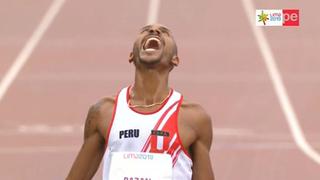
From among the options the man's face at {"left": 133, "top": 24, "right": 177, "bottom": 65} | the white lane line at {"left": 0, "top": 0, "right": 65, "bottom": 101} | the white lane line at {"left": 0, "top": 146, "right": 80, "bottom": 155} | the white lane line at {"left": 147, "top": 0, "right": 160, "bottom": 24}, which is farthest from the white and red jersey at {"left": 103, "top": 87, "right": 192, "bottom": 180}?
the white lane line at {"left": 147, "top": 0, "right": 160, "bottom": 24}

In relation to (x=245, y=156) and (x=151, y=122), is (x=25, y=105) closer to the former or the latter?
(x=245, y=156)

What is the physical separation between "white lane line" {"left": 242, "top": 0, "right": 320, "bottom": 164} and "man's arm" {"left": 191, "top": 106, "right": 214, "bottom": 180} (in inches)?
134

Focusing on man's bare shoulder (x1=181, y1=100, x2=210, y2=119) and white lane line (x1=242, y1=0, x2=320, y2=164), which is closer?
man's bare shoulder (x1=181, y1=100, x2=210, y2=119)

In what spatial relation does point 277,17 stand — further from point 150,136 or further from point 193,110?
point 150,136

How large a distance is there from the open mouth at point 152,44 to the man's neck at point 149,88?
4.4 inches

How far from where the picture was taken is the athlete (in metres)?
3.24

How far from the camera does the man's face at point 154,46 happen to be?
335 cm

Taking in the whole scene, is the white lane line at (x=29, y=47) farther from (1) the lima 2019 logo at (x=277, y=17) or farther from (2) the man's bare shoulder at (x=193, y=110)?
(2) the man's bare shoulder at (x=193, y=110)

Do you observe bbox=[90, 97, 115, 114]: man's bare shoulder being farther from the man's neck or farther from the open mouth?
the open mouth

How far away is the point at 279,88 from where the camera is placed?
328 inches

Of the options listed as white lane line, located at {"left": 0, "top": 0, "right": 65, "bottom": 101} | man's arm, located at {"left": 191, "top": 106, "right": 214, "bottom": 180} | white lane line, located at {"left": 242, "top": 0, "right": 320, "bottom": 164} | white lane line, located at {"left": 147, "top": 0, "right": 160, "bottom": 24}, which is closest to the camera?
man's arm, located at {"left": 191, "top": 106, "right": 214, "bottom": 180}

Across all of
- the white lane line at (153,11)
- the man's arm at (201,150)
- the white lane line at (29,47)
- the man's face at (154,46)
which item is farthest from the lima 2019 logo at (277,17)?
the man's arm at (201,150)

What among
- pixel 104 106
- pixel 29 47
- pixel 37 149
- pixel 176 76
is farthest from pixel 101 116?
pixel 29 47

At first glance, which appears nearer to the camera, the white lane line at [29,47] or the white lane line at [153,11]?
the white lane line at [29,47]
